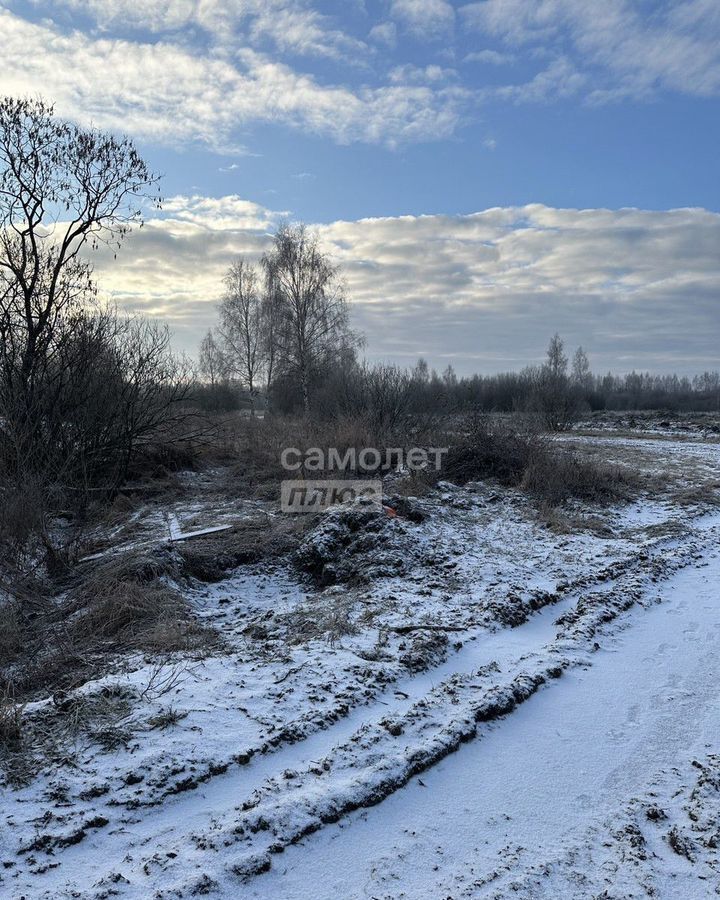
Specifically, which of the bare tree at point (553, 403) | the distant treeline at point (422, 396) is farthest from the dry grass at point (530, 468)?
the bare tree at point (553, 403)

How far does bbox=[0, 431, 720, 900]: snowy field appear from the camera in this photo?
236 centimetres

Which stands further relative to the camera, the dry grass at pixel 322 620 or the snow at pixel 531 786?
the dry grass at pixel 322 620

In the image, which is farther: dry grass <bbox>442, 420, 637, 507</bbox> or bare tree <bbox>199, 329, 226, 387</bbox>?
bare tree <bbox>199, 329, 226, 387</bbox>

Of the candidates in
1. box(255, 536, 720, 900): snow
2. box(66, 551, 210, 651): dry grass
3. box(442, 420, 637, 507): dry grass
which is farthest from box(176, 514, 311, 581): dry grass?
box(442, 420, 637, 507): dry grass

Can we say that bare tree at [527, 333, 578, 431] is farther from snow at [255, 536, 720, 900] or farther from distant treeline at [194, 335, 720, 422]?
snow at [255, 536, 720, 900]

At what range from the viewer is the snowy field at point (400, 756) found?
236 cm

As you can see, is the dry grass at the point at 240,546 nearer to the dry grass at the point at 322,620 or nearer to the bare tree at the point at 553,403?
the dry grass at the point at 322,620

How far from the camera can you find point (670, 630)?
4914mm

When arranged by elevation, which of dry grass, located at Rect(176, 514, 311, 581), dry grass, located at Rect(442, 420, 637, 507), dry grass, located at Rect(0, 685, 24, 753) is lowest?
dry grass, located at Rect(0, 685, 24, 753)

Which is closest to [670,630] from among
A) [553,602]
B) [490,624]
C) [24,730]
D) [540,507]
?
[553,602]

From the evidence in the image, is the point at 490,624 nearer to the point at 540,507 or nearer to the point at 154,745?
the point at 154,745

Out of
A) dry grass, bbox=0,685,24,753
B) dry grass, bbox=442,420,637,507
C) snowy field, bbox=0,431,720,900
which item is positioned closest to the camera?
snowy field, bbox=0,431,720,900

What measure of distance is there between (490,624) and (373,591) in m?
1.22

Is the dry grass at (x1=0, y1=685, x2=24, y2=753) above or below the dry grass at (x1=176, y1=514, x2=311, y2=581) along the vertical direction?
below
